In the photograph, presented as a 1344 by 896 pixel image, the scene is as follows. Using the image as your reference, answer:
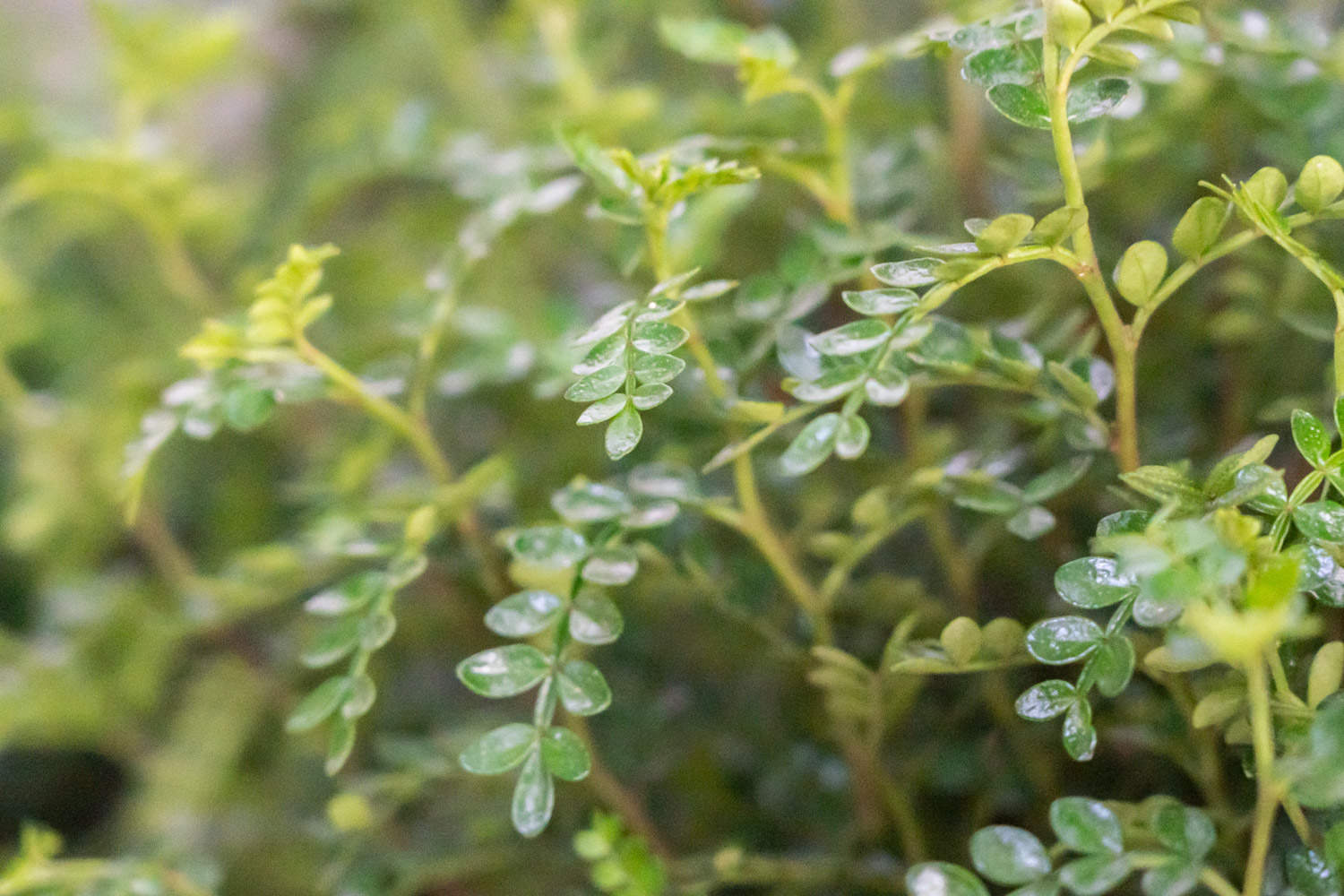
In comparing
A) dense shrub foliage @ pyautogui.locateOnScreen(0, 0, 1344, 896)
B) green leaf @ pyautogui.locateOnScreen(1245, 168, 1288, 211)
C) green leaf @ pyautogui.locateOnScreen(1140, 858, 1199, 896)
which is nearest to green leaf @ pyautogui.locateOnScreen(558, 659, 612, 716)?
Result: dense shrub foliage @ pyautogui.locateOnScreen(0, 0, 1344, 896)

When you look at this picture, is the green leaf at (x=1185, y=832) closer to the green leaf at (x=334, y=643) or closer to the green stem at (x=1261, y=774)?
the green stem at (x=1261, y=774)

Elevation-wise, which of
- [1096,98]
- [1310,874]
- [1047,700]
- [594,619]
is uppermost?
[1096,98]

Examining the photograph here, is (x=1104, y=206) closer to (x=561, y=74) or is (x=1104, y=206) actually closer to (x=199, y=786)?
(x=561, y=74)

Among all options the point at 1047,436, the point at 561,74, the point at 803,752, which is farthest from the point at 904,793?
the point at 561,74

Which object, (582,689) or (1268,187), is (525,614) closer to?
(582,689)

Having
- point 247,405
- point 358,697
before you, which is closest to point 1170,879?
point 358,697

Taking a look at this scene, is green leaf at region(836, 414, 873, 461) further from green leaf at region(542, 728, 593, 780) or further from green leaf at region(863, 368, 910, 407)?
green leaf at region(542, 728, 593, 780)
